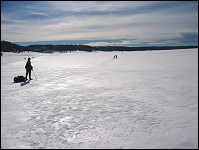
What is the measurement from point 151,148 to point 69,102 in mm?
4818

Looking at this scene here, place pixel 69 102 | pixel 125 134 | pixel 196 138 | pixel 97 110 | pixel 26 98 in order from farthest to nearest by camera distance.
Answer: pixel 26 98 → pixel 69 102 → pixel 97 110 → pixel 125 134 → pixel 196 138

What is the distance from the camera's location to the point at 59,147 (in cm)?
520

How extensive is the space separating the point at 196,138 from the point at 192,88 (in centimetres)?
644

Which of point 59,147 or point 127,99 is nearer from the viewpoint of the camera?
point 59,147

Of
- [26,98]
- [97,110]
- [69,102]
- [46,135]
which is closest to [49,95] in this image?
[26,98]

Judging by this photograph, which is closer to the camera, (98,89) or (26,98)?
(26,98)

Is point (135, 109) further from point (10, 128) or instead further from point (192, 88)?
point (192, 88)

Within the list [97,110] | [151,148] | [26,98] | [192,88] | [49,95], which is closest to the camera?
[151,148]

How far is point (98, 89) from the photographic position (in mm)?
12102

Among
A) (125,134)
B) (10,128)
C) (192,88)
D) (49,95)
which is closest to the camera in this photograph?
(125,134)

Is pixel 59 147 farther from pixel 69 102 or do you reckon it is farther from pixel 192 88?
pixel 192 88

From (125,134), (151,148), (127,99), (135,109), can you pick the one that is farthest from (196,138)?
(127,99)

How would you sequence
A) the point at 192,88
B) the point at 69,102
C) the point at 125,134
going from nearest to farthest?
the point at 125,134
the point at 69,102
the point at 192,88

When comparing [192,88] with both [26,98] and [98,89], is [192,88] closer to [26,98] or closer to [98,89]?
[98,89]
